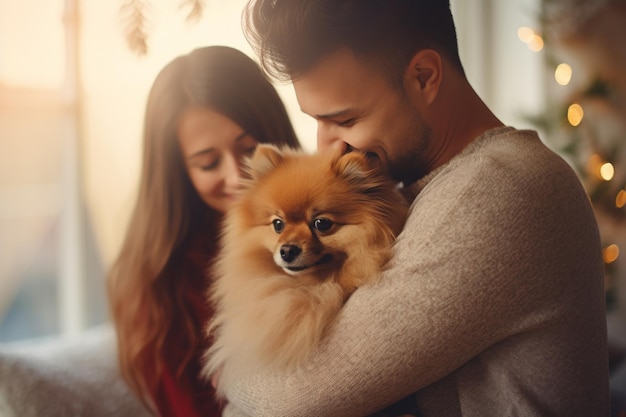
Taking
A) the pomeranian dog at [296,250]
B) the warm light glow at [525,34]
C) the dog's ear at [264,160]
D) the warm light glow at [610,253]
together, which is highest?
the warm light glow at [525,34]

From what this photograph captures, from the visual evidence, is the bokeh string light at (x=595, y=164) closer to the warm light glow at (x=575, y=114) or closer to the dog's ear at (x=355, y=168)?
the warm light glow at (x=575, y=114)

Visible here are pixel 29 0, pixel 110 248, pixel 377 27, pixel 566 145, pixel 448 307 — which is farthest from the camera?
pixel 566 145

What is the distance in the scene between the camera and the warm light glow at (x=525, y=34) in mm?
1914

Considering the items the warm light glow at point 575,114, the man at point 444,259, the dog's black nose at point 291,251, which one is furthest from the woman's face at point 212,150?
the warm light glow at point 575,114

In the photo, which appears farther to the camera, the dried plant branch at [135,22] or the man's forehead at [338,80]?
the dried plant branch at [135,22]

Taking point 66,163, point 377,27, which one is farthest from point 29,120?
point 377,27

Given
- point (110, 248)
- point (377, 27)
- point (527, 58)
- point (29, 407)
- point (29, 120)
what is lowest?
point (29, 407)

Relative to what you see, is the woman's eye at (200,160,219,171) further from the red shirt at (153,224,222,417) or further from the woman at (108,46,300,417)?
the red shirt at (153,224,222,417)

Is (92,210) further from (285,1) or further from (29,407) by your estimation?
(285,1)

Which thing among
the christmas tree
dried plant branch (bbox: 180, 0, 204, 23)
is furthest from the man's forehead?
the christmas tree

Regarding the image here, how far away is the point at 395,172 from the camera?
1200mm

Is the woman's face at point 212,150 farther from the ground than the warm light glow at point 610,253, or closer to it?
farther from the ground

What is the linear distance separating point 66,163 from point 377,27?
797mm

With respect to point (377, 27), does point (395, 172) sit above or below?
below
